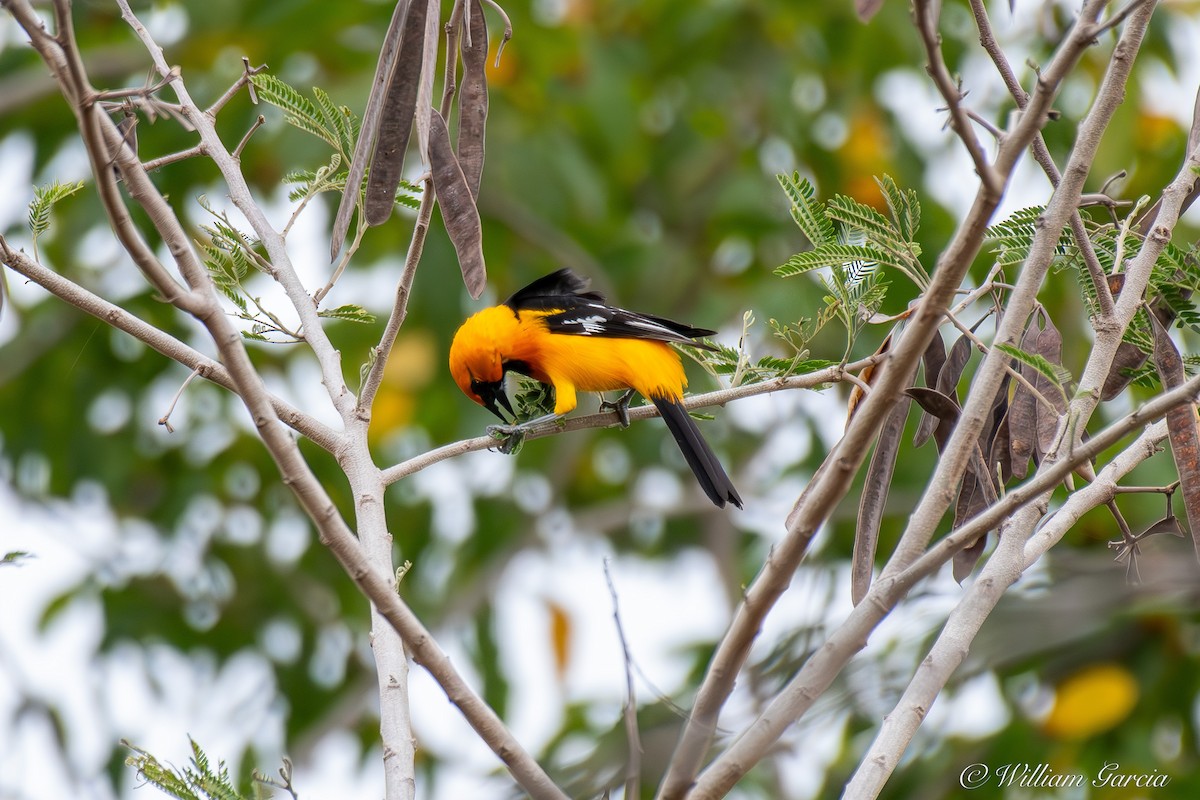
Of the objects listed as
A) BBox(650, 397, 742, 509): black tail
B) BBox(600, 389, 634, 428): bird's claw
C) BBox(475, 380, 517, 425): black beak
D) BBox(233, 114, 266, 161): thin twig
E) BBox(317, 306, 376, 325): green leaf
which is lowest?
BBox(650, 397, 742, 509): black tail

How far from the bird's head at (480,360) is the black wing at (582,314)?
150 mm

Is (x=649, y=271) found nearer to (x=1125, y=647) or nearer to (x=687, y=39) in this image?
(x=687, y=39)

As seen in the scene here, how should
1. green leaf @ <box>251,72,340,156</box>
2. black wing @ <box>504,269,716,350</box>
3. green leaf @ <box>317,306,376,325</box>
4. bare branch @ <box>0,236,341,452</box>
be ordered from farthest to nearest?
black wing @ <box>504,269,716,350</box> < green leaf @ <box>317,306,376,325</box> < green leaf @ <box>251,72,340,156</box> < bare branch @ <box>0,236,341,452</box>

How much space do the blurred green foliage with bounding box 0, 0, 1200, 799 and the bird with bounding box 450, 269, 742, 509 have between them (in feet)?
3.91

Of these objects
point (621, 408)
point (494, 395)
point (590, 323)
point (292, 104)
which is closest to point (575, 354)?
point (590, 323)

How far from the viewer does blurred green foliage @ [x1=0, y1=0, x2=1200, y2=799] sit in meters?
5.90

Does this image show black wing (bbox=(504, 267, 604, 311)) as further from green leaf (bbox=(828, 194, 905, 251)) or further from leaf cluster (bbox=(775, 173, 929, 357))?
green leaf (bbox=(828, 194, 905, 251))

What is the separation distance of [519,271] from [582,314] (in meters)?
2.36

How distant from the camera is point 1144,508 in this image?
535cm

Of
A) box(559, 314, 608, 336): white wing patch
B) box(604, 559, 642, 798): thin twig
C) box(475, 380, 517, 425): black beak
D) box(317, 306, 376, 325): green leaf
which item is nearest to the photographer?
box(604, 559, 642, 798): thin twig

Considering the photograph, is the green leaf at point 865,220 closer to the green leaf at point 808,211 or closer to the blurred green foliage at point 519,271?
the green leaf at point 808,211

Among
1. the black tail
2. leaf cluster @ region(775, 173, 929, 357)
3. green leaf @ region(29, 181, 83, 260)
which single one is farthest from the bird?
green leaf @ region(29, 181, 83, 260)

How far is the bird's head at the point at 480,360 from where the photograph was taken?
4941 mm

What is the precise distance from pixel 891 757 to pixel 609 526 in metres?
5.92
